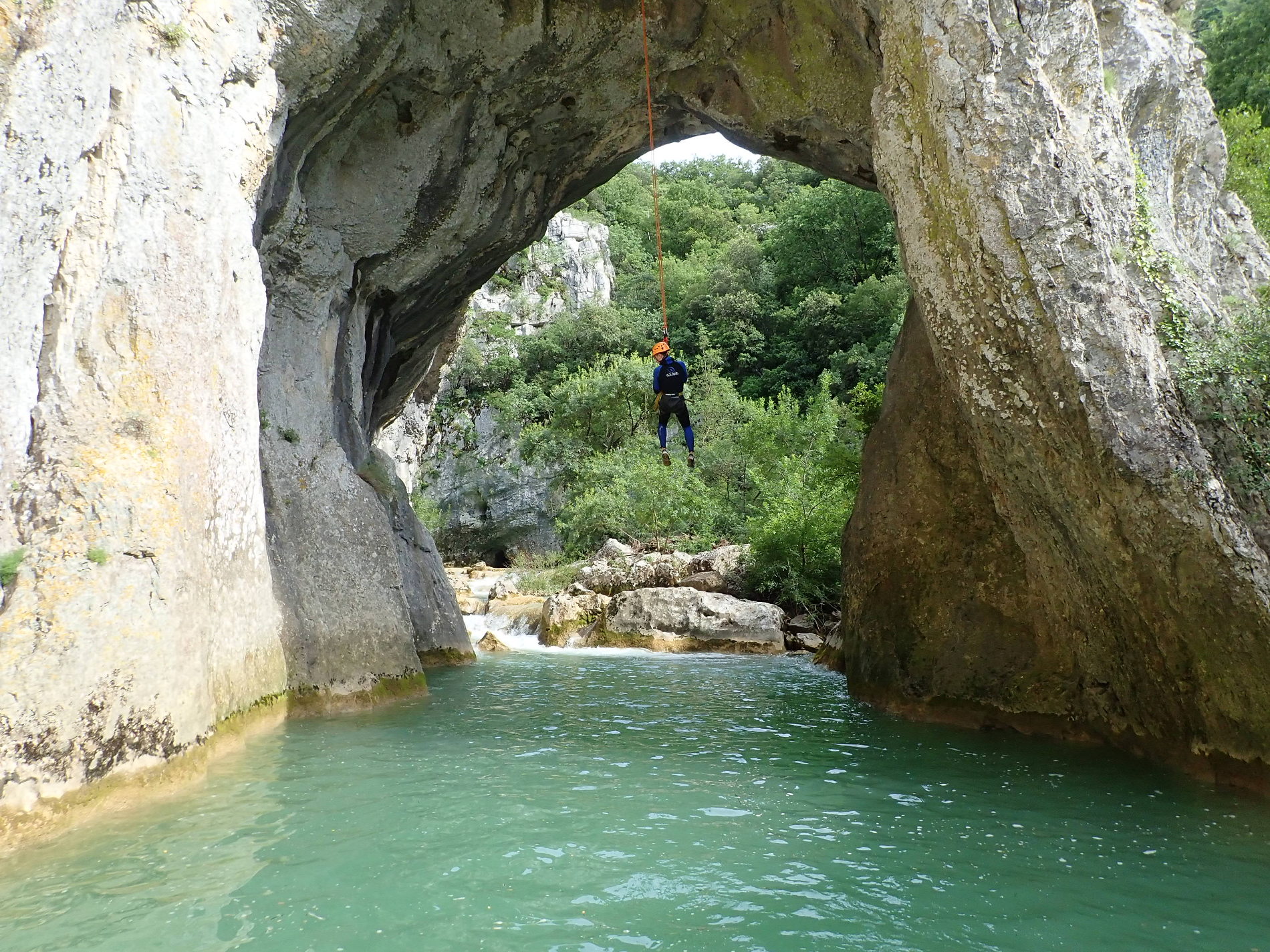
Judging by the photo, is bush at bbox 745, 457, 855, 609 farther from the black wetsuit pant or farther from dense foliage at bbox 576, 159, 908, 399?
dense foliage at bbox 576, 159, 908, 399

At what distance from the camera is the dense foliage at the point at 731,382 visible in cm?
1800

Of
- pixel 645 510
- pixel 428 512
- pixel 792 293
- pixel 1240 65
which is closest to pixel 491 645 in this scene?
pixel 645 510

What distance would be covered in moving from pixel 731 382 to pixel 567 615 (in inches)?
656

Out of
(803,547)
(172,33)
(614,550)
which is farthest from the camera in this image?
(614,550)

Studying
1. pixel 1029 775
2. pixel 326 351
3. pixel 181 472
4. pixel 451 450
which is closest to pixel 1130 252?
pixel 1029 775

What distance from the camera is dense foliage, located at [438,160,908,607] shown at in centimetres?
1800

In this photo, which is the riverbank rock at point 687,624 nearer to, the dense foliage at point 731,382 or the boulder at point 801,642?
the boulder at point 801,642

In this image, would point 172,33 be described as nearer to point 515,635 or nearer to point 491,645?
point 491,645

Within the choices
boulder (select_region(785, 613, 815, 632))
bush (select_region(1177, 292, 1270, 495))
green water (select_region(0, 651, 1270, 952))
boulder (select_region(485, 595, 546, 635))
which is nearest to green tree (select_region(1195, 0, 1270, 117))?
boulder (select_region(785, 613, 815, 632))

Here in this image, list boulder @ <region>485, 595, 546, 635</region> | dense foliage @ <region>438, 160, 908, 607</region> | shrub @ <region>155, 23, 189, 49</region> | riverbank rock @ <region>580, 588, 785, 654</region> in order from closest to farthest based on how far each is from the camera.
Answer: shrub @ <region>155, 23, 189, 49</region>
riverbank rock @ <region>580, 588, 785, 654</region>
boulder @ <region>485, 595, 546, 635</region>
dense foliage @ <region>438, 160, 908, 607</region>

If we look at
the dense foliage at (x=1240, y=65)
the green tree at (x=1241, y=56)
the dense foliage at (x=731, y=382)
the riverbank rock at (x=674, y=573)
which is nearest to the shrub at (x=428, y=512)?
the dense foliage at (x=731, y=382)

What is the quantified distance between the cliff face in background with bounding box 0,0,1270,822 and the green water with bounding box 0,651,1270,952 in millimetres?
844

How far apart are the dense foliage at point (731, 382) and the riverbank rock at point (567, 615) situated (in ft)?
10.6

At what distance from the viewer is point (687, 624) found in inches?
616
